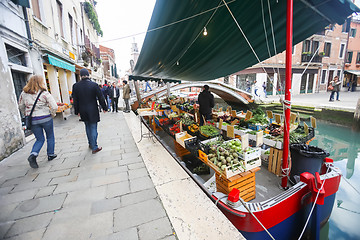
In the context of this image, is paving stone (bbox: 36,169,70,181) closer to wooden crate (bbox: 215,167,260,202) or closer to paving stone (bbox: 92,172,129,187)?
paving stone (bbox: 92,172,129,187)

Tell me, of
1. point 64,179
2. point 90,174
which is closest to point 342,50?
point 90,174

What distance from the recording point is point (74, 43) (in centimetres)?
1118

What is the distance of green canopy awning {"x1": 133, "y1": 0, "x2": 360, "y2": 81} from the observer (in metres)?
2.97

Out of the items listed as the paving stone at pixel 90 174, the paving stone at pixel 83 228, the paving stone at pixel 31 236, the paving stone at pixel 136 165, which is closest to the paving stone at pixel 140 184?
the paving stone at pixel 136 165

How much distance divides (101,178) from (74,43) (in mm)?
11715

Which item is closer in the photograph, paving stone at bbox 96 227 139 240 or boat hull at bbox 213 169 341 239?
paving stone at bbox 96 227 139 240

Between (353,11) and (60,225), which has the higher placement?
(353,11)

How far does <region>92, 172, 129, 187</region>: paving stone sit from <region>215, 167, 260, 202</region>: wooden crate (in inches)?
61.5

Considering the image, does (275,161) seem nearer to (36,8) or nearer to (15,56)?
(15,56)

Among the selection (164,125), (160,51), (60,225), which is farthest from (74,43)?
(60,225)

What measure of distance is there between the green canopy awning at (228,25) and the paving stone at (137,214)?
10.5ft

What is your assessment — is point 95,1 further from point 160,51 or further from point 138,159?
point 138,159

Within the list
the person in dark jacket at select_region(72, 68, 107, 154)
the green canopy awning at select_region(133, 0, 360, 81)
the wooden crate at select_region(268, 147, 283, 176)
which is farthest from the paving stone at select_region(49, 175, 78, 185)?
the wooden crate at select_region(268, 147, 283, 176)

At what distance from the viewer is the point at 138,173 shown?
9.64 ft
